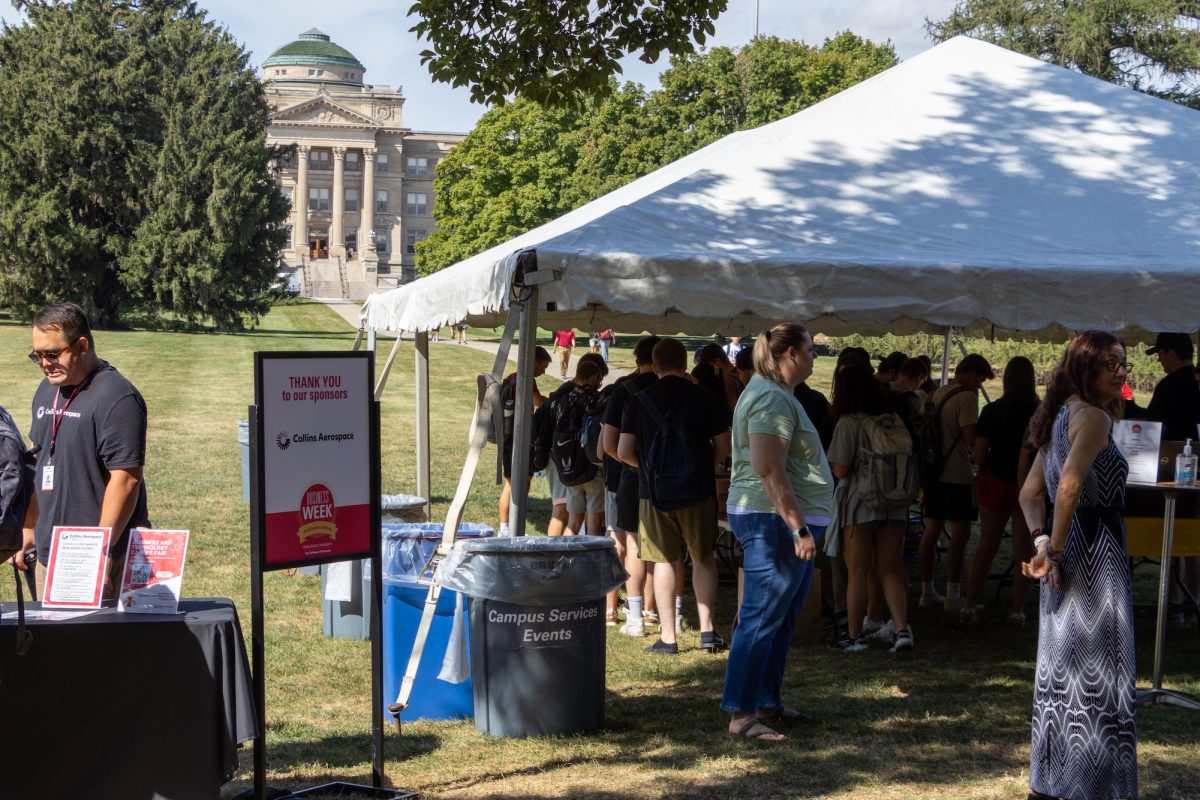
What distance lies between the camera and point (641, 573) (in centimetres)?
873

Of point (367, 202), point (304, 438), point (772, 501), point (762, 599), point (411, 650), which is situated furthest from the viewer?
point (367, 202)

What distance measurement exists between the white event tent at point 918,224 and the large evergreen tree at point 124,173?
4342cm

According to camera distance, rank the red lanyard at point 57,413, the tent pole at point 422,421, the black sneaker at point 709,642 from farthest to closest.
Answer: the tent pole at point 422,421
the black sneaker at point 709,642
the red lanyard at point 57,413

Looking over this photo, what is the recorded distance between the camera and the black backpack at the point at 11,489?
3.93m

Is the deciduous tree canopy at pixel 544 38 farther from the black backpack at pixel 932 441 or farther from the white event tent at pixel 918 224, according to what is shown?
the black backpack at pixel 932 441

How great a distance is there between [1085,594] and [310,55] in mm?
129692

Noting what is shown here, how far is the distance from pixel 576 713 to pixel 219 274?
157 ft

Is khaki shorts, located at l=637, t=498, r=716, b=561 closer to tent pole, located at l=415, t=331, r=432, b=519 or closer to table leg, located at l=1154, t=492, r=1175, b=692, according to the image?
table leg, located at l=1154, t=492, r=1175, b=692

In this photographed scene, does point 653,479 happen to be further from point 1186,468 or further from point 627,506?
point 1186,468

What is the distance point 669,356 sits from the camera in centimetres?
782

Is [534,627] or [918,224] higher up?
[918,224]

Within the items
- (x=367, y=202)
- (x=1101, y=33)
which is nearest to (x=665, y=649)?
(x=1101, y=33)

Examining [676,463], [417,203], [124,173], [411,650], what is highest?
[417,203]

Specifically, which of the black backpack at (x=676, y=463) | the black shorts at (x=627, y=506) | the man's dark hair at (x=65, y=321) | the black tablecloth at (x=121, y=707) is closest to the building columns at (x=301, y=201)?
the black shorts at (x=627, y=506)
